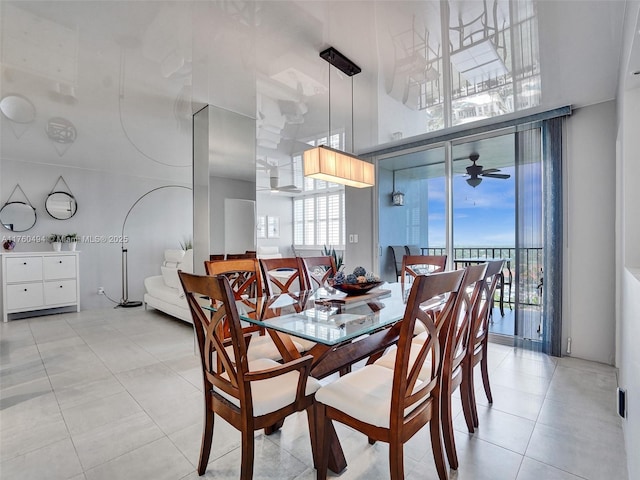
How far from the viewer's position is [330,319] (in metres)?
1.66

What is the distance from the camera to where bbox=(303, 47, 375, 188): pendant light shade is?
7.63 ft

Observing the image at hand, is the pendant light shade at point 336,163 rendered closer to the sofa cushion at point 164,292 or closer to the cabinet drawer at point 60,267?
the sofa cushion at point 164,292

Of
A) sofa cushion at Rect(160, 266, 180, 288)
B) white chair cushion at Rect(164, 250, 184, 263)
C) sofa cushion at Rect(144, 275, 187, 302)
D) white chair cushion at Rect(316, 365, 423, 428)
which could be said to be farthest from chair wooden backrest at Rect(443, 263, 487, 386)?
white chair cushion at Rect(164, 250, 184, 263)

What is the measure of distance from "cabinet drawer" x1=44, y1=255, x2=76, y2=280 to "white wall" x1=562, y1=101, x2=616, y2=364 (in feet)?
22.1

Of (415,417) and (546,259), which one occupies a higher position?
(546,259)

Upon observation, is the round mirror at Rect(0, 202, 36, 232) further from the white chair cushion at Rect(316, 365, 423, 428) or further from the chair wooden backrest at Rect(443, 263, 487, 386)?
the chair wooden backrest at Rect(443, 263, 487, 386)

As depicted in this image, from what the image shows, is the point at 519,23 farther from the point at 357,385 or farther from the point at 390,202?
the point at 390,202

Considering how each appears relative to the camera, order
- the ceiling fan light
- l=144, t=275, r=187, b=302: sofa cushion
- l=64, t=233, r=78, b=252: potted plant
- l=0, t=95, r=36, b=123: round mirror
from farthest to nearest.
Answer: l=64, t=233, r=78, b=252: potted plant
the ceiling fan light
l=144, t=275, r=187, b=302: sofa cushion
l=0, t=95, r=36, b=123: round mirror

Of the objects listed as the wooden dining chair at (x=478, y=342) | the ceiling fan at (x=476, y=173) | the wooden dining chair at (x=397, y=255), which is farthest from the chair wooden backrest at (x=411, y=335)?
the ceiling fan at (x=476, y=173)

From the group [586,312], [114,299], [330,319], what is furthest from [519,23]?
[114,299]

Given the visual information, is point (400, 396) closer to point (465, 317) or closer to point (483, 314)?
point (465, 317)

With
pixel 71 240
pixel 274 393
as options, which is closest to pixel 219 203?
pixel 274 393

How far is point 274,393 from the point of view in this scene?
1.36m

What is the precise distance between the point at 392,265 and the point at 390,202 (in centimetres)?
90
